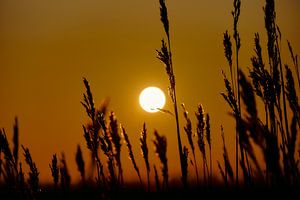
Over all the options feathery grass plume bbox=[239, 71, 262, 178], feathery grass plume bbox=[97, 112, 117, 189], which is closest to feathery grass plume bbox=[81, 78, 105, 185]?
feathery grass plume bbox=[97, 112, 117, 189]

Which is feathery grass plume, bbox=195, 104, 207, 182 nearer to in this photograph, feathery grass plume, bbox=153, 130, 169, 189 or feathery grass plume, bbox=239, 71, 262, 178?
feathery grass plume, bbox=153, 130, 169, 189

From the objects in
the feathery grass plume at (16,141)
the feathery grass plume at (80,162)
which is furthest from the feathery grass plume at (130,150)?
the feathery grass plume at (16,141)

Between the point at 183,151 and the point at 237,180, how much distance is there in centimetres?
41

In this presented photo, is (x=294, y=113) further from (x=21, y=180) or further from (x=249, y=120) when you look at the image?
(x=21, y=180)

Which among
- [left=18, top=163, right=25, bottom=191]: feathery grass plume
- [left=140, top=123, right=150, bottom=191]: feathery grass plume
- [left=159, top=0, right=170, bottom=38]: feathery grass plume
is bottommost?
[left=18, top=163, right=25, bottom=191]: feathery grass plume

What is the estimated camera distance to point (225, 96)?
112 inches

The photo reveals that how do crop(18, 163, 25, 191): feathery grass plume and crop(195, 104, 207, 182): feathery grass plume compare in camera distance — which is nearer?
crop(18, 163, 25, 191): feathery grass plume

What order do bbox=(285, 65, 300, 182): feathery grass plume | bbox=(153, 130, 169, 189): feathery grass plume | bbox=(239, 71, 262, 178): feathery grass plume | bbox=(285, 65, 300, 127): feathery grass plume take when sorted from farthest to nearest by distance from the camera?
1. bbox=(153, 130, 169, 189): feathery grass plume
2. bbox=(285, 65, 300, 127): feathery grass plume
3. bbox=(285, 65, 300, 182): feathery grass plume
4. bbox=(239, 71, 262, 178): feathery grass plume

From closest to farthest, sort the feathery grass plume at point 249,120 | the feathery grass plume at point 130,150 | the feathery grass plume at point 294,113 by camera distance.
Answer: the feathery grass plume at point 249,120 < the feathery grass plume at point 294,113 < the feathery grass plume at point 130,150

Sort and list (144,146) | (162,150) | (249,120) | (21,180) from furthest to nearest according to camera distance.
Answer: (144,146) → (162,150) → (21,180) → (249,120)

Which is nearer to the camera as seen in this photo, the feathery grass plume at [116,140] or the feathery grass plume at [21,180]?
the feathery grass plume at [21,180]

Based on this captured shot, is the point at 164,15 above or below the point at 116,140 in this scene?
above

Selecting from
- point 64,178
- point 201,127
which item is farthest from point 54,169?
point 201,127

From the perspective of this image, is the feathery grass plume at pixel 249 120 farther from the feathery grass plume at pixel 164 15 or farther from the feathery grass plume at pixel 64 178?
the feathery grass plume at pixel 64 178
